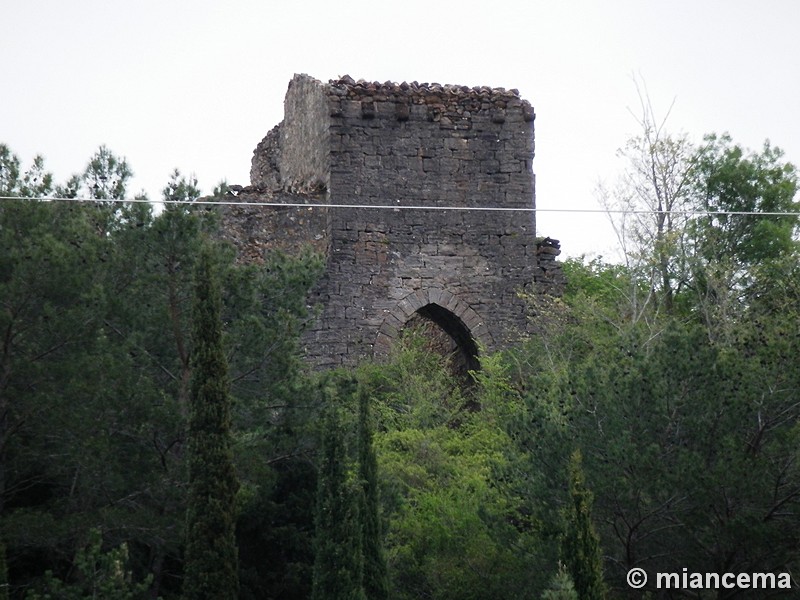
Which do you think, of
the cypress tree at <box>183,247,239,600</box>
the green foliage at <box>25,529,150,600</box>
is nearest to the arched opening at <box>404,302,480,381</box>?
the cypress tree at <box>183,247,239,600</box>

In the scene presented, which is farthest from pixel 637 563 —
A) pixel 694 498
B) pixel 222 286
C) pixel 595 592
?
pixel 222 286

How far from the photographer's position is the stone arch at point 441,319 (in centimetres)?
2006

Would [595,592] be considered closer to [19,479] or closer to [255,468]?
[255,468]

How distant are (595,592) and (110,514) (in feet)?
13.7

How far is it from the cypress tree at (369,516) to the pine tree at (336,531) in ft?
1.89

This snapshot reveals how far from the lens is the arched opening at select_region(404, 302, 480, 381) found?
811 inches

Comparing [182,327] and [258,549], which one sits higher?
[182,327]

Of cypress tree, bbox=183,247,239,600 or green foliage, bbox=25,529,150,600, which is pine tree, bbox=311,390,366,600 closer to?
cypress tree, bbox=183,247,239,600

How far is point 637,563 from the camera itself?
45.8 ft

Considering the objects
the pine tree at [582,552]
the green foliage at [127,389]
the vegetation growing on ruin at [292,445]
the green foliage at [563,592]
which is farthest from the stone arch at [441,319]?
the green foliage at [563,592]

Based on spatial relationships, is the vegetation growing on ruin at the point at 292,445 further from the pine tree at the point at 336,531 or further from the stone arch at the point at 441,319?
the stone arch at the point at 441,319

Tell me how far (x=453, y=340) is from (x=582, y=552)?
9.90m

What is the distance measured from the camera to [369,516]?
13.8m

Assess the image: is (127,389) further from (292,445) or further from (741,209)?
(741,209)
